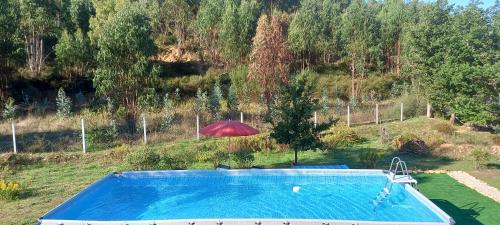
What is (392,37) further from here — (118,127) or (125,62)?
(118,127)

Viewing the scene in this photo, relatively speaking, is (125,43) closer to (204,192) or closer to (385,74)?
(204,192)

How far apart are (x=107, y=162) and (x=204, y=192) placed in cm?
456

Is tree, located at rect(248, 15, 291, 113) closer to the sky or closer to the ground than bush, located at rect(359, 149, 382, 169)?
closer to the sky

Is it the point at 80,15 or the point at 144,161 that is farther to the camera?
the point at 80,15

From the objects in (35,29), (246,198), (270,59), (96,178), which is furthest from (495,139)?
(35,29)

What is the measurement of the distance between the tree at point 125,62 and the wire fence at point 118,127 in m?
1.13

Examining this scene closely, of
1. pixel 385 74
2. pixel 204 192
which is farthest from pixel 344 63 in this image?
pixel 204 192

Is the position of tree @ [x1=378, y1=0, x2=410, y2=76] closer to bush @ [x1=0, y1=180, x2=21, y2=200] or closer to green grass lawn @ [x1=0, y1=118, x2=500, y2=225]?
green grass lawn @ [x1=0, y1=118, x2=500, y2=225]

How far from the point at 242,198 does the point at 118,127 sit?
940 cm

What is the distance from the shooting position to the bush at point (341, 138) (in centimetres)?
1525

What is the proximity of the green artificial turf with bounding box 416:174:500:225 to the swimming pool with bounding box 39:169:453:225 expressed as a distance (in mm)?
695

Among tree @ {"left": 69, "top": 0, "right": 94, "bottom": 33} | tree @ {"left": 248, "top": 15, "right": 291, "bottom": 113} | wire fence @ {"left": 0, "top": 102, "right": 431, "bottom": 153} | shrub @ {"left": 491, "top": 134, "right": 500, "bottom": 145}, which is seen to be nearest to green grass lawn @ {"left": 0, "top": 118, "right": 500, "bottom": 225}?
wire fence @ {"left": 0, "top": 102, "right": 431, "bottom": 153}

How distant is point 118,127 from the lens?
695 inches

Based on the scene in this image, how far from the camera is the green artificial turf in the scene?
316 inches
